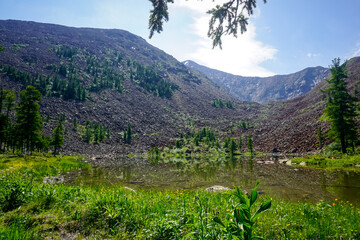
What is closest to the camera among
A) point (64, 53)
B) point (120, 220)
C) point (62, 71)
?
point (120, 220)

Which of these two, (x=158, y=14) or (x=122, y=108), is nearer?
(x=158, y=14)

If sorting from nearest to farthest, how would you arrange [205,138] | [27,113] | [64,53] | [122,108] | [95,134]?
[27,113]
[95,134]
[205,138]
[122,108]
[64,53]

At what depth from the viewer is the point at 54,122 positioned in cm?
8594

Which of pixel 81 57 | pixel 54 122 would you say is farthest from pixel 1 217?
pixel 81 57

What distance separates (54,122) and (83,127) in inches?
551

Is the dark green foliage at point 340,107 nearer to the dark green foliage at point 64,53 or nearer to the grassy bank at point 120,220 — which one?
the grassy bank at point 120,220

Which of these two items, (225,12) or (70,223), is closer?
(70,223)

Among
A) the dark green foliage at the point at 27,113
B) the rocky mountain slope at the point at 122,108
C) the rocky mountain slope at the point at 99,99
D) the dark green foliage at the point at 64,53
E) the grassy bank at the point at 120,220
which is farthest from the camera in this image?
the dark green foliage at the point at 64,53

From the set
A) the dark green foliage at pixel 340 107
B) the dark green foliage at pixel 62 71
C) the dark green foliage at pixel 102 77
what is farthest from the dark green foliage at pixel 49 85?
the dark green foliage at pixel 340 107

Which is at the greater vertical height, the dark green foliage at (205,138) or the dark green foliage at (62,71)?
the dark green foliage at (62,71)

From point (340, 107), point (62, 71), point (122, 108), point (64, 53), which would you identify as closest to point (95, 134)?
point (122, 108)

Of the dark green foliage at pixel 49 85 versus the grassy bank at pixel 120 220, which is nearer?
the grassy bank at pixel 120 220

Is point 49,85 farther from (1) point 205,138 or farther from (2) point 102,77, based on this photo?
(1) point 205,138

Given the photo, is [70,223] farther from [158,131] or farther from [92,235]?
[158,131]
